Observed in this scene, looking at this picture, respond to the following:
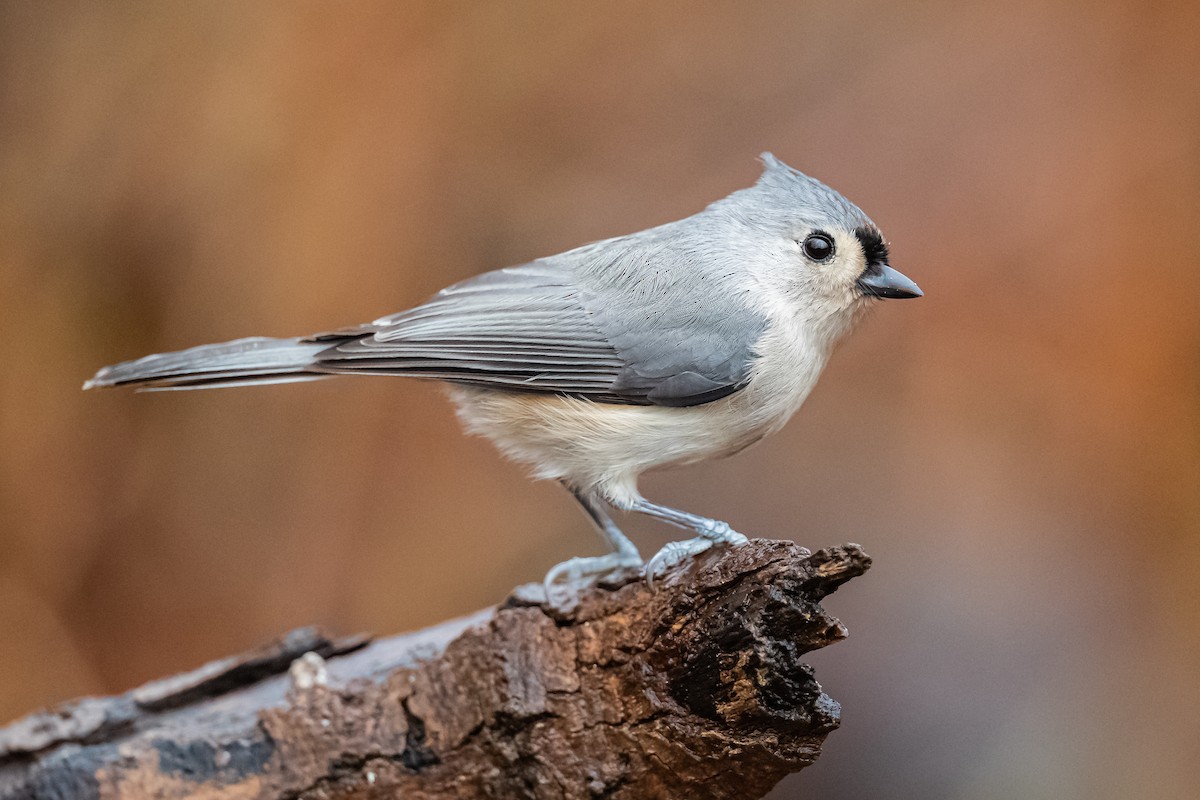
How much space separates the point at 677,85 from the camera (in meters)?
3.97

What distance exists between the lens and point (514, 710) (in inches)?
81.3

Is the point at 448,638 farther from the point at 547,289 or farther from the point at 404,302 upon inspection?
the point at 404,302

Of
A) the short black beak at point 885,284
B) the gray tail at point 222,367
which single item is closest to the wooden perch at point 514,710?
the gray tail at point 222,367

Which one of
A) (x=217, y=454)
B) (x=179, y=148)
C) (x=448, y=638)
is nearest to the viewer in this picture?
(x=448, y=638)

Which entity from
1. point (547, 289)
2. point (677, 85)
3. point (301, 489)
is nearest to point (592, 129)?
point (677, 85)

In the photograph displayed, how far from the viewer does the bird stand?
2.33 metres

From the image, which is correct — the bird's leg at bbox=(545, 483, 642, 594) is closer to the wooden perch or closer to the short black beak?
the wooden perch

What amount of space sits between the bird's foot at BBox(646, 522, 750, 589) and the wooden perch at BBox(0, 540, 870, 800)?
0.06 metres

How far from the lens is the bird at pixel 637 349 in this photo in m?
2.33

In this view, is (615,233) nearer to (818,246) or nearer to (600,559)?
(818,246)

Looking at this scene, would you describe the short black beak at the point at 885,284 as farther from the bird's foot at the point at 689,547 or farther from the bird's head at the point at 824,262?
the bird's foot at the point at 689,547

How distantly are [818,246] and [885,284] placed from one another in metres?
0.19

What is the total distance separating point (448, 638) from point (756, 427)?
954mm

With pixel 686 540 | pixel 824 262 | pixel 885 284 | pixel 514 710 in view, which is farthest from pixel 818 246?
pixel 514 710
